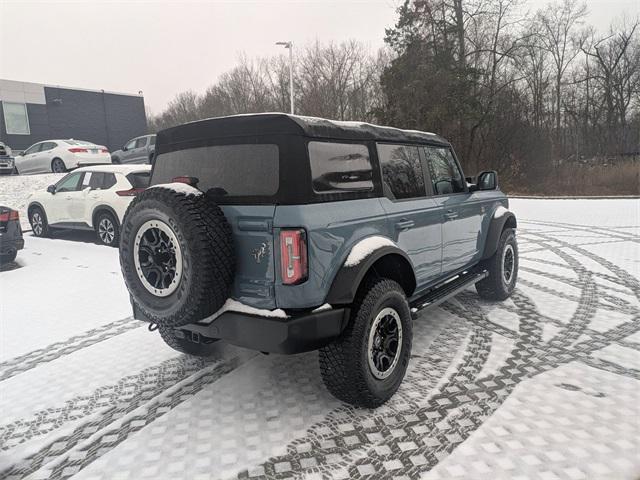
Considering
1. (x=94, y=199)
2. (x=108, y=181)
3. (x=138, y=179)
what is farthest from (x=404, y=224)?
(x=94, y=199)

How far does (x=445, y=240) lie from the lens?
419cm

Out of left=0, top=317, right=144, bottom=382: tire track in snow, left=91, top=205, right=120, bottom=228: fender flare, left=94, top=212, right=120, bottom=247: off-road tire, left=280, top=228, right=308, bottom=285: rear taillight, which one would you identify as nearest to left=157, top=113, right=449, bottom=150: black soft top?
left=280, top=228, right=308, bottom=285: rear taillight

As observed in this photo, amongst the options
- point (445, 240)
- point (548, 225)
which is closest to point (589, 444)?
point (445, 240)

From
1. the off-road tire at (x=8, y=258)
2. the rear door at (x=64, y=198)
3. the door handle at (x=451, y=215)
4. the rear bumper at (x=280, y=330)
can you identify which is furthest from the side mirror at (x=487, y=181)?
the rear door at (x=64, y=198)

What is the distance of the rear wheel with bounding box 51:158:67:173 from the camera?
56.2 feet

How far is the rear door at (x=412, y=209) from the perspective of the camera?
3494 mm

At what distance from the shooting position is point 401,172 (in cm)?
378

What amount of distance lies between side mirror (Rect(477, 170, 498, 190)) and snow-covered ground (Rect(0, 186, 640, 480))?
147 cm

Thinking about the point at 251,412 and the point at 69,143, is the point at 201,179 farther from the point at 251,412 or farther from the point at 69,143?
the point at 69,143

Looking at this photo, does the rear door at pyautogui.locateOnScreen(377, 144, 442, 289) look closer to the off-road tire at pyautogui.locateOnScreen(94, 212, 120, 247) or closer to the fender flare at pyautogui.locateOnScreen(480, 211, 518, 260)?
the fender flare at pyautogui.locateOnScreen(480, 211, 518, 260)

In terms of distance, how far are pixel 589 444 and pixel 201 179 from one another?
308 cm

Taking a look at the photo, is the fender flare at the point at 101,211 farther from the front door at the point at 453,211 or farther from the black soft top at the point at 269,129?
the front door at the point at 453,211

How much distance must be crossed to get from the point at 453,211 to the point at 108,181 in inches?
292

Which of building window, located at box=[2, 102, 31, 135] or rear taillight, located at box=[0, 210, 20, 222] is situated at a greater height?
building window, located at box=[2, 102, 31, 135]
